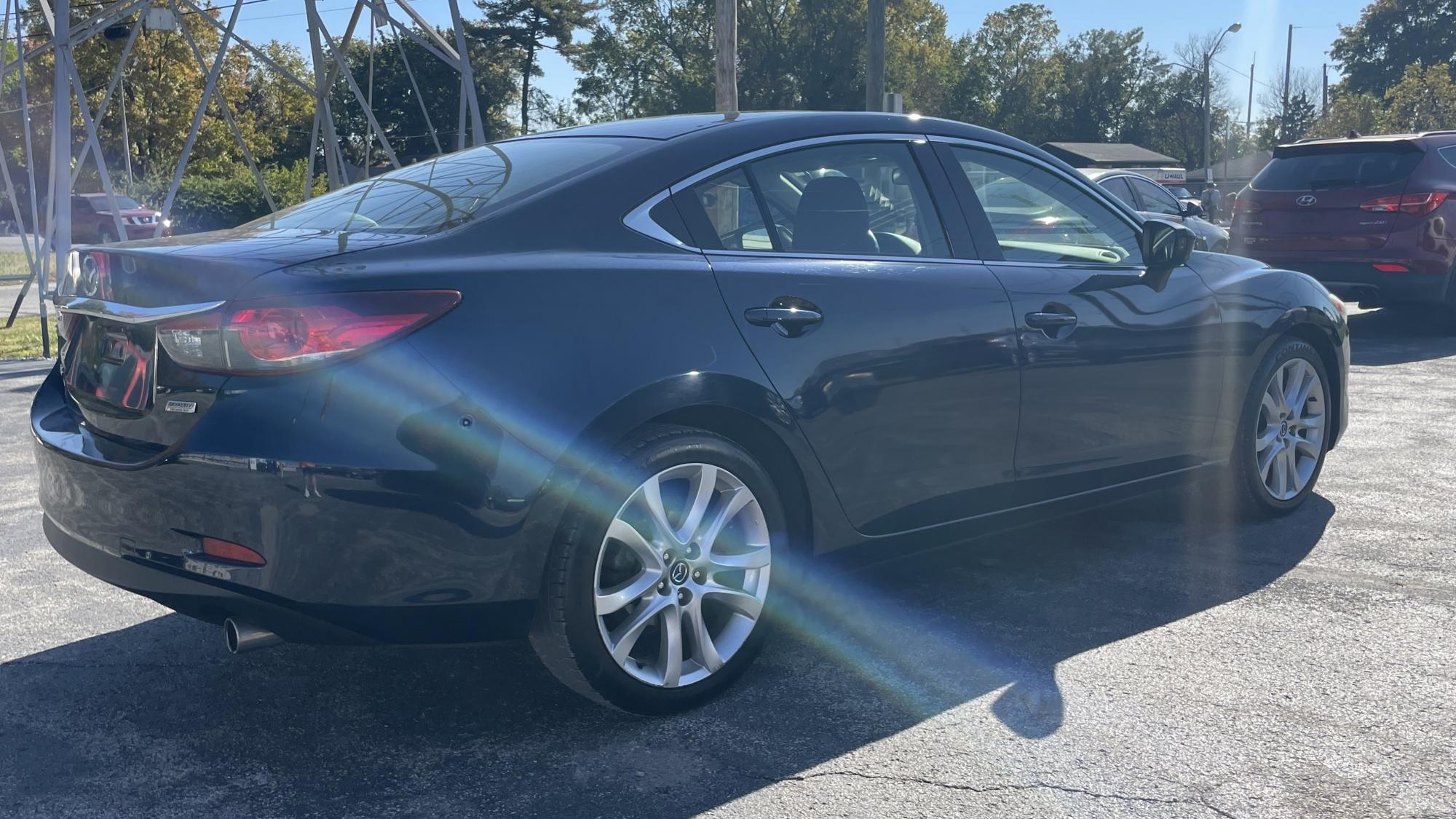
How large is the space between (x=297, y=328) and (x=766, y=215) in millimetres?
1368

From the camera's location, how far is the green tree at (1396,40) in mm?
79000

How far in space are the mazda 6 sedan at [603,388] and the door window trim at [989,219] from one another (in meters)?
0.02

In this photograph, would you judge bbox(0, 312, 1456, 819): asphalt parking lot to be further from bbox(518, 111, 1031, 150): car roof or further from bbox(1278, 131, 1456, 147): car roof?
bbox(1278, 131, 1456, 147): car roof

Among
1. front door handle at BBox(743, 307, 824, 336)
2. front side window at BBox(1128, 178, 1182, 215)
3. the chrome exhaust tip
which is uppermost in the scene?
front side window at BBox(1128, 178, 1182, 215)

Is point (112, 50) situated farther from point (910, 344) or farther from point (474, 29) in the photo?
point (910, 344)

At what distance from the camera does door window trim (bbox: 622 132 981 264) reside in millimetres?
3486

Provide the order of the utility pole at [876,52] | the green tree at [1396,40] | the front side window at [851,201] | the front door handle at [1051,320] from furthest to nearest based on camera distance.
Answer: the green tree at [1396,40] → the utility pole at [876,52] → the front door handle at [1051,320] → the front side window at [851,201]

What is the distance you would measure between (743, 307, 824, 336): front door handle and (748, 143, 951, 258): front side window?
0.22 meters

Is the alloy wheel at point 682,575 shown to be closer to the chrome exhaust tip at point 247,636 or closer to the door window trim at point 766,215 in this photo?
the door window trim at point 766,215

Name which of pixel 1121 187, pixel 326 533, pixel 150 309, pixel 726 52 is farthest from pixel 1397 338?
pixel 150 309

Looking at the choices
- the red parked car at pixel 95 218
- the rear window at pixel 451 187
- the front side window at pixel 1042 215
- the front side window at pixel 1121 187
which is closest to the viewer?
the rear window at pixel 451 187

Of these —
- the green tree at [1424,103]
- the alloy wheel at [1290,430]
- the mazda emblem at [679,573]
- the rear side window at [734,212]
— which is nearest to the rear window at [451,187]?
the rear side window at [734,212]

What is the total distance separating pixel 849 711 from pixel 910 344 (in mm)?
1045

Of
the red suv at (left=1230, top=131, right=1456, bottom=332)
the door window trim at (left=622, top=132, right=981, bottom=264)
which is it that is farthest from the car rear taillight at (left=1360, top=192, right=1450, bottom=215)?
the door window trim at (left=622, top=132, right=981, bottom=264)
